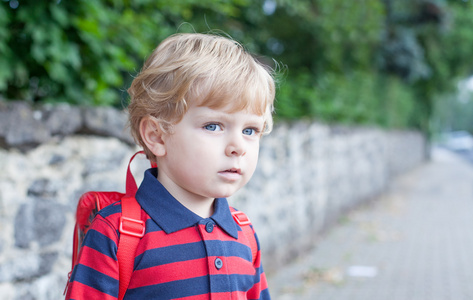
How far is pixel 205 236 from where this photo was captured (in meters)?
1.50

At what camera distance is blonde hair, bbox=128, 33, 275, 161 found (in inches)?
56.6

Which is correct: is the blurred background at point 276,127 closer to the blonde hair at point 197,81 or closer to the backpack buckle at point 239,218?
the blonde hair at point 197,81

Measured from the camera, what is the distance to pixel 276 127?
5680 millimetres

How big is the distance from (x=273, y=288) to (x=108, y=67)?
269 centimetres

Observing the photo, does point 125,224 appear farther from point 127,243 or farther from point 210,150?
point 210,150

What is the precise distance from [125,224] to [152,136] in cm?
28

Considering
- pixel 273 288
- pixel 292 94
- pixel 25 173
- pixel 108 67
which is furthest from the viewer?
pixel 292 94

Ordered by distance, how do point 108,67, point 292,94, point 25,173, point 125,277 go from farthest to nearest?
point 292,94
point 108,67
point 25,173
point 125,277

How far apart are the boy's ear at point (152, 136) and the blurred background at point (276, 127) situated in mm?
535

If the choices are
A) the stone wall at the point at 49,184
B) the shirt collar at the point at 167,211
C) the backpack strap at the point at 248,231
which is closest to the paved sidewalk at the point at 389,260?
the stone wall at the point at 49,184

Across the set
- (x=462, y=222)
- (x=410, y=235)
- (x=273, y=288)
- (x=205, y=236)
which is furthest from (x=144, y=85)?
(x=462, y=222)

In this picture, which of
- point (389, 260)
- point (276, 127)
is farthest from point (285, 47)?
point (389, 260)

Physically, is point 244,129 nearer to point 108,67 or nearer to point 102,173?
point 102,173

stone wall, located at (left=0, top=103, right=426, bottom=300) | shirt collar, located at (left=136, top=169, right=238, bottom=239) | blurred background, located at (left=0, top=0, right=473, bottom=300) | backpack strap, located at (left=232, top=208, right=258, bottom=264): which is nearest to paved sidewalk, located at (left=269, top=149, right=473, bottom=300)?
blurred background, located at (left=0, top=0, right=473, bottom=300)
